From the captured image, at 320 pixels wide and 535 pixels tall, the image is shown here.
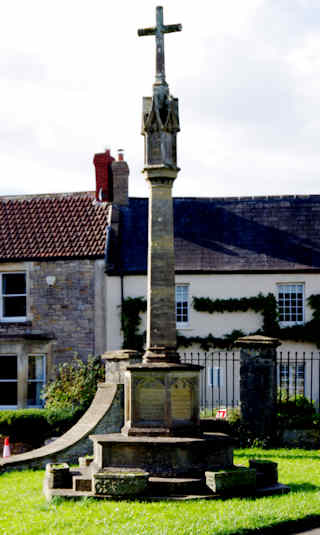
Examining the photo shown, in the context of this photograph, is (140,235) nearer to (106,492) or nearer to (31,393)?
(31,393)

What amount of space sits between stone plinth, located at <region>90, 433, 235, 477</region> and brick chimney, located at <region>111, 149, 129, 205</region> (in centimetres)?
1708

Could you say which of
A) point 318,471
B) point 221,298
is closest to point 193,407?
point 318,471

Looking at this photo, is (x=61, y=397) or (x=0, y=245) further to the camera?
(x=0, y=245)

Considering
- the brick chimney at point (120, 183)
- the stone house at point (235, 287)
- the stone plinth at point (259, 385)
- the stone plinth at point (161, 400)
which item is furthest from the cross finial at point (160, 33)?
the brick chimney at point (120, 183)

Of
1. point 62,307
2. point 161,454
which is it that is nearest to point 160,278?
point 161,454

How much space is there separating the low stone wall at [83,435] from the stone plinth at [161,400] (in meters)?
3.46

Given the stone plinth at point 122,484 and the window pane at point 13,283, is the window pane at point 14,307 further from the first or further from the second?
the stone plinth at point 122,484

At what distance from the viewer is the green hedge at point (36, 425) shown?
20.3 m

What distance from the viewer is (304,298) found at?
26875 mm

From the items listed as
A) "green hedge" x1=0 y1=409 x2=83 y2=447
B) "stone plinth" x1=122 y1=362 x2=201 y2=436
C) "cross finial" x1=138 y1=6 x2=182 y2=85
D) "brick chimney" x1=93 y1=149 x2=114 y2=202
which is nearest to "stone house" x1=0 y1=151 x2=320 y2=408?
"brick chimney" x1=93 y1=149 x2=114 y2=202

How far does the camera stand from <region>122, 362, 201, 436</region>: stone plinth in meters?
12.8

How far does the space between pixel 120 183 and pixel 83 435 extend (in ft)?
46.4

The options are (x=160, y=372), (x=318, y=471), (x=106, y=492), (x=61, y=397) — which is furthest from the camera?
(x=61, y=397)

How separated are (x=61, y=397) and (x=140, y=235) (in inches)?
270
